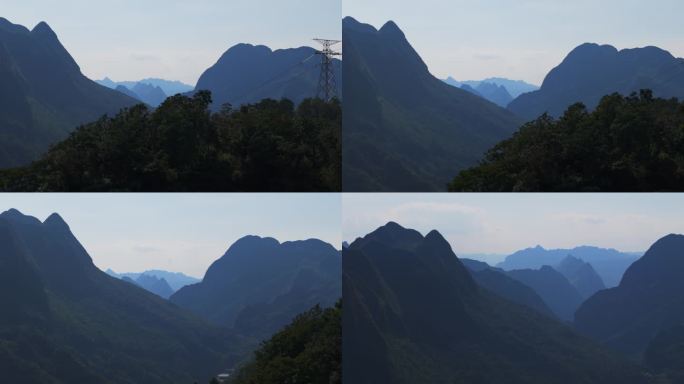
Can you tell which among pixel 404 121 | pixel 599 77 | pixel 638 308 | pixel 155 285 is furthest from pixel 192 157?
pixel 599 77

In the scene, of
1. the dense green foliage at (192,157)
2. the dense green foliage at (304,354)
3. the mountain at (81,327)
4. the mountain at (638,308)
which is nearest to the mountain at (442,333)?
the mountain at (638,308)

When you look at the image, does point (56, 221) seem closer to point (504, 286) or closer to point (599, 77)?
point (504, 286)

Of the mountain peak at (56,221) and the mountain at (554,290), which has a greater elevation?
the mountain peak at (56,221)

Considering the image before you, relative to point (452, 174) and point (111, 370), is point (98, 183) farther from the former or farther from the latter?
point (111, 370)

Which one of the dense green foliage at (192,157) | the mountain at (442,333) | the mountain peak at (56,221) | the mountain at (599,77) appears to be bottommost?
the mountain at (442,333)

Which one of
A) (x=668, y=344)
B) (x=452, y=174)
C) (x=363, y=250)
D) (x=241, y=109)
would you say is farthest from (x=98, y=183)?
(x=668, y=344)

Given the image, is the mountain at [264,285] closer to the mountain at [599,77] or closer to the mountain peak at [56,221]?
the mountain peak at [56,221]

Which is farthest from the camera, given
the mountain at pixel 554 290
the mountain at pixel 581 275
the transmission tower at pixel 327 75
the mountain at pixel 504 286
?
the mountain at pixel 504 286

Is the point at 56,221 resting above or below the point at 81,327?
above
